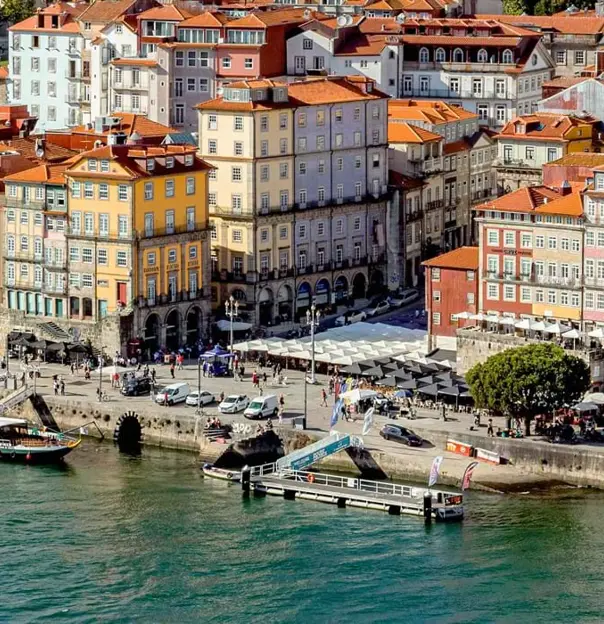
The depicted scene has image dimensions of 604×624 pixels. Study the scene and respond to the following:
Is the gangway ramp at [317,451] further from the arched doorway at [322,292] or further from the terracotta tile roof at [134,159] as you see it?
the arched doorway at [322,292]

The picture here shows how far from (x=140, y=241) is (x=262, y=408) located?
1723 centimetres

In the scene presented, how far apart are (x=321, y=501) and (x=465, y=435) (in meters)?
8.04

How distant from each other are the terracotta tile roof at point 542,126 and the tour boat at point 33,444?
1662 inches

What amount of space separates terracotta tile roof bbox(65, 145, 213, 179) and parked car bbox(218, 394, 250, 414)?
1679 cm

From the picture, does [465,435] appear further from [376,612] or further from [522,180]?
[522,180]

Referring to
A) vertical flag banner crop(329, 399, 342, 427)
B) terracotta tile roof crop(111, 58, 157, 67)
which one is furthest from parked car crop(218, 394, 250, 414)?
terracotta tile roof crop(111, 58, 157, 67)

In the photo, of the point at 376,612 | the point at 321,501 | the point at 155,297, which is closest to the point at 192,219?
the point at 155,297

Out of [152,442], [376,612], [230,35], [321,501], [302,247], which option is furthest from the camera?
[230,35]

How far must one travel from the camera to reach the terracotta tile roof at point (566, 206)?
6028 inches

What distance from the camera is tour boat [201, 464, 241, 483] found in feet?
469

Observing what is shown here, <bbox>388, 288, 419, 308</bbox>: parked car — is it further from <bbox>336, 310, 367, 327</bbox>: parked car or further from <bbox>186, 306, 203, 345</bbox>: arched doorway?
<bbox>186, 306, 203, 345</bbox>: arched doorway

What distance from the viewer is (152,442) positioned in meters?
151

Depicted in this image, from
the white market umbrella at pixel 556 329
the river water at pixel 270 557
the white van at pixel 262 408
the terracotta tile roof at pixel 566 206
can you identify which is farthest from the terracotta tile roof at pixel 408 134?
the river water at pixel 270 557

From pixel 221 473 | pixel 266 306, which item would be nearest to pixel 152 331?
pixel 266 306
